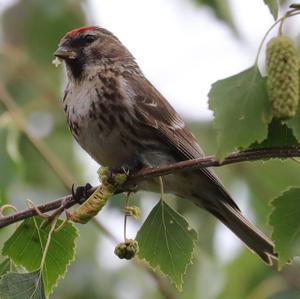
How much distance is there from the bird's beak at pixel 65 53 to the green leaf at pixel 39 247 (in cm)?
141

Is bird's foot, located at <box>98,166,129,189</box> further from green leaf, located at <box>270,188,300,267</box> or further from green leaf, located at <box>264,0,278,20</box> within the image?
green leaf, located at <box>264,0,278,20</box>

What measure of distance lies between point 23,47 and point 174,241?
11.4ft

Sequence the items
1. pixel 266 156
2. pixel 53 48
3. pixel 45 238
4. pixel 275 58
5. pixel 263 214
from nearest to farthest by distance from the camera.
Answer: pixel 275 58, pixel 266 156, pixel 45 238, pixel 263 214, pixel 53 48

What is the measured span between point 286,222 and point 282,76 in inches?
20.2

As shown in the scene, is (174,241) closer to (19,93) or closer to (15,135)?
(15,135)

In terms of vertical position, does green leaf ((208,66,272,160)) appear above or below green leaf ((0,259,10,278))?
above

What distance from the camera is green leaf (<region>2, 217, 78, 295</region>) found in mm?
3072

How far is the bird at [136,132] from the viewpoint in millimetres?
3982

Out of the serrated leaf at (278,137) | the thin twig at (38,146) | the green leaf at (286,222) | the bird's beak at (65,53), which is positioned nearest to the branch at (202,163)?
the serrated leaf at (278,137)

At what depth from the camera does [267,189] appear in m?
5.57

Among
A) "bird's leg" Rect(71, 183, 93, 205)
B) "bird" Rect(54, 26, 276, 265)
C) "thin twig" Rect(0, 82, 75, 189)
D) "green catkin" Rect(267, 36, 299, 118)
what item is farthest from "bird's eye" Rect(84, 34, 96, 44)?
"green catkin" Rect(267, 36, 299, 118)

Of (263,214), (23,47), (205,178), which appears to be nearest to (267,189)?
(263,214)

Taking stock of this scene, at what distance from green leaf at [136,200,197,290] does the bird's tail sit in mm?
762

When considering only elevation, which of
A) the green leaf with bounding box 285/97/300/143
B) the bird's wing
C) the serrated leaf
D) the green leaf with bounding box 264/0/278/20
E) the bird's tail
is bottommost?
the bird's tail
